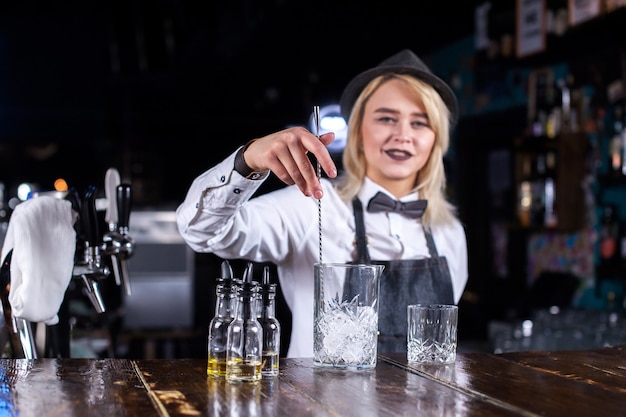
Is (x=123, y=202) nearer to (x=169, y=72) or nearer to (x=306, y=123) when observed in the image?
(x=169, y=72)

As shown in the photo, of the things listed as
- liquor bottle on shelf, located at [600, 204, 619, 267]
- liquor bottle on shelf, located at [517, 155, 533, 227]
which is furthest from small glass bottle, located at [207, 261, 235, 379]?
liquor bottle on shelf, located at [517, 155, 533, 227]

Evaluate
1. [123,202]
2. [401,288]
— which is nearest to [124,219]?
[123,202]

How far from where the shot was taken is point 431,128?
8.39ft

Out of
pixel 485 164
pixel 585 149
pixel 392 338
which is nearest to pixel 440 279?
pixel 392 338

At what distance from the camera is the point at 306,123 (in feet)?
34.6

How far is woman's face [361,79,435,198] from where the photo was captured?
8.20ft

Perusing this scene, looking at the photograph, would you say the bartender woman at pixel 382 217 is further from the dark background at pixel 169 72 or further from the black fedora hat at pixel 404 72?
the dark background at pixel 169 72

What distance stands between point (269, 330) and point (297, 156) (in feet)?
1.14

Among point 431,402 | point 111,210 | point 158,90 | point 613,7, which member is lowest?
point 431,402

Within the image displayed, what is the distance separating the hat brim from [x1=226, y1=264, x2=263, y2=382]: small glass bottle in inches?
49.2

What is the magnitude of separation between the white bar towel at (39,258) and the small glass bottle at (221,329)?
567mm

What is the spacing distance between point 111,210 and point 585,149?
3.59m

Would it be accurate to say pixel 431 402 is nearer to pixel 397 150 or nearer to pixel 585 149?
pixel 397 150

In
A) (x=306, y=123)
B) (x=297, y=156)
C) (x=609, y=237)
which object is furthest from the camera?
(x=306, y=123)
